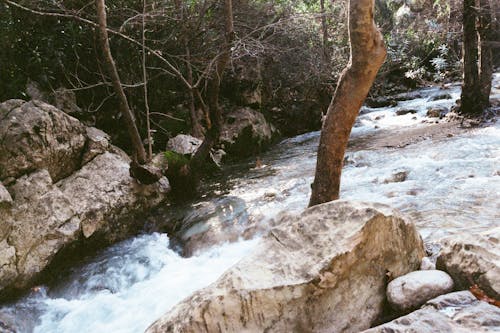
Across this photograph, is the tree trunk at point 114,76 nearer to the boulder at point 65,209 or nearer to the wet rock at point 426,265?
the boulder at point 65,209

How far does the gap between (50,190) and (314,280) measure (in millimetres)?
4101

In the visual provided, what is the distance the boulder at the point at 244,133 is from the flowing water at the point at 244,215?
1883mm

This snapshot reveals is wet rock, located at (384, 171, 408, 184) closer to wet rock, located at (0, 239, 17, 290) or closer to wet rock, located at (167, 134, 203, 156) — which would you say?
wet rock, located at (167, 134, 203, 156)

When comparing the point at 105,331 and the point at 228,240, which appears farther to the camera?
the point at 228,240

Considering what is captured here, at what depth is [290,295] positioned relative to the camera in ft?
8.39

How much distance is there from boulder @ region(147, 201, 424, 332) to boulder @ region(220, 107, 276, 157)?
7.72 m

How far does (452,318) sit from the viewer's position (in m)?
2.07

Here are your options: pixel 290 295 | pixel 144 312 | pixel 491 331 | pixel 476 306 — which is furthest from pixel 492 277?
pixel 144 312

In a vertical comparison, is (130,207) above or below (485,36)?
below

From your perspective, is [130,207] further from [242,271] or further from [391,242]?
[391,242]

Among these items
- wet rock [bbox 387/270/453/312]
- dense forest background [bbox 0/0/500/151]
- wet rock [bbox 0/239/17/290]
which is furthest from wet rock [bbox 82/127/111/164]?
wet rock [bbox 387/270/453/312]

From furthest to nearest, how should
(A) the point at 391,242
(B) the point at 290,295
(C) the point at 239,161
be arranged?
(C) the point at 239,161 < (A) the point at 391,242 < (B) the point at 290,295

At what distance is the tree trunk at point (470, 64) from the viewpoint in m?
8.92

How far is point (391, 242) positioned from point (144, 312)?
103 inches
